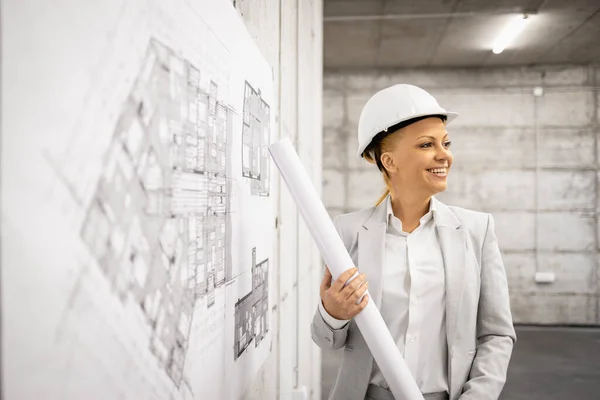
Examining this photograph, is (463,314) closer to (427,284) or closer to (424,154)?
(427,284)

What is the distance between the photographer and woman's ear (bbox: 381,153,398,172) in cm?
147

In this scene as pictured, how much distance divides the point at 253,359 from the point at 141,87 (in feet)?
2.90

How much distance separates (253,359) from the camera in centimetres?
126

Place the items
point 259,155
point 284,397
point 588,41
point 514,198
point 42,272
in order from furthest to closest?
1. point 514,198
2. point 588,41
3. point 284,397
4. point 259,155
5. point 42,272

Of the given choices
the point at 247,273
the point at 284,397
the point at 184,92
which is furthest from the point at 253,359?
the point at 184,92

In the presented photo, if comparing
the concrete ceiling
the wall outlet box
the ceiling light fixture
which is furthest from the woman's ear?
the wall outlet box

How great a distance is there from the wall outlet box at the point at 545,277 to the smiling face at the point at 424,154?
6.30 metres

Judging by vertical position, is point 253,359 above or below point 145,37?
below

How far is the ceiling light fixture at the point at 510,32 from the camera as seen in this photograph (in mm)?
5357

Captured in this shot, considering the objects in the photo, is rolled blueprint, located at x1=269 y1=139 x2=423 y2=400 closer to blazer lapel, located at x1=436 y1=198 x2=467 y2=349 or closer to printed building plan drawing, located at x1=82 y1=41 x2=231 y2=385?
printed building plan drawing, located at x1=82 y1=41 x2=231 y2=385

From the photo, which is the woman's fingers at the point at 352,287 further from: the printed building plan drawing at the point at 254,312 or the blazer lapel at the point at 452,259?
the blazer lapel at the point at 452,259

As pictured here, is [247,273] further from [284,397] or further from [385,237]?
[284,397]

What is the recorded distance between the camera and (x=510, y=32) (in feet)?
18.8

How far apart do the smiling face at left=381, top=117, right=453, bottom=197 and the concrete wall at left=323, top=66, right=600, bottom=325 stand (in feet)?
18.3
